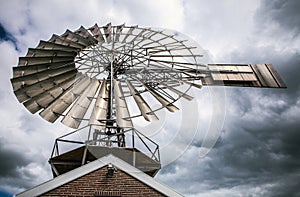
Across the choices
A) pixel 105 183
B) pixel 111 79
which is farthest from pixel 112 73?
pixel 105 183

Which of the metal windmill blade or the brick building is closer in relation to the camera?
the brick building

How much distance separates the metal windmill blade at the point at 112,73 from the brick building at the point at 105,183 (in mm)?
1617

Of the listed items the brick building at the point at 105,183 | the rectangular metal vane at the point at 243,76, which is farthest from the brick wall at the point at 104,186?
the rectangular metal vane at the point at 243,76

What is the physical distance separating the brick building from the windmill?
30.6 inches

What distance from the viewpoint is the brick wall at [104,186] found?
28.1 ft

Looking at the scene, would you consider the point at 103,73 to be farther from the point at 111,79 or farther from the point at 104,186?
the point at 104,186

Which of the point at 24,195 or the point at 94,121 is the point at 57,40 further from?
the point at 24,195

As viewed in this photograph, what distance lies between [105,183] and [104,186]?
0.34 ft

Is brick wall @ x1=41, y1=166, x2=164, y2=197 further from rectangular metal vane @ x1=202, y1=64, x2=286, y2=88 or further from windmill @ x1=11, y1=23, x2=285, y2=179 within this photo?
rectangular metal vane @ x1=202, y1=64, x2=286, y2=88

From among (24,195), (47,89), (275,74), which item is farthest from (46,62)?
(275,74)

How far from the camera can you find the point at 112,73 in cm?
1230

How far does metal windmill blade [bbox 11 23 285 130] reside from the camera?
1072 centimetres

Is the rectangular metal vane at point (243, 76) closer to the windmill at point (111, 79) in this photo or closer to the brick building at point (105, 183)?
the windmill at point (111, 79)

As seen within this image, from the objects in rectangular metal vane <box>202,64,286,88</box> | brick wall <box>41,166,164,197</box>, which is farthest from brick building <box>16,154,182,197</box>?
rectangular metal vane <box>202,64,286,88</box>
